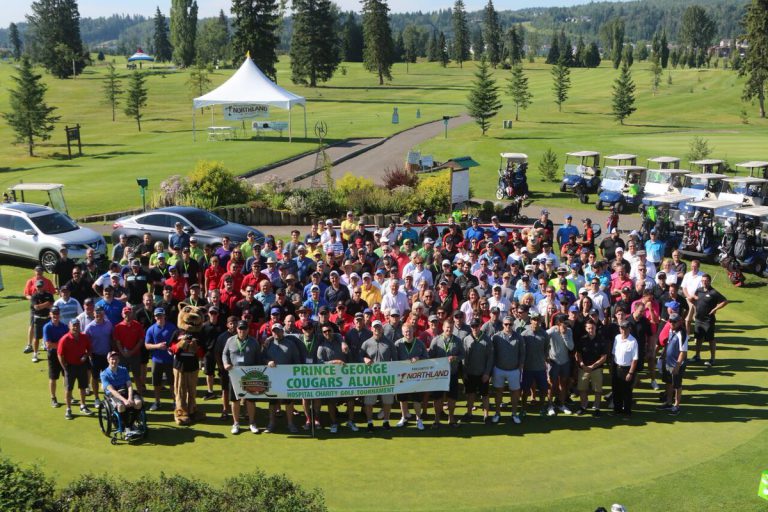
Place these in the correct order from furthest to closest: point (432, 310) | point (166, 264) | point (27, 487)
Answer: point (166, 264) < point (432, 310) < point (27, 487)

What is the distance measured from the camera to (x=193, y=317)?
464 inches

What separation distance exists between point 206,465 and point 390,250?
680 cm

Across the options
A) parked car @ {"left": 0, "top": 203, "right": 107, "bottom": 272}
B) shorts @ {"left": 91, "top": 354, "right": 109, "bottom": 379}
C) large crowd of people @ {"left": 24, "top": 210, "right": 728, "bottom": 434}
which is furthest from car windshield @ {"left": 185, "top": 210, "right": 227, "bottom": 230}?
shorts @ {"left": 91, "top": 354, "right": 109, "bottom": 379}

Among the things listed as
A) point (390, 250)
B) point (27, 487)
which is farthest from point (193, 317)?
point (390, 250)

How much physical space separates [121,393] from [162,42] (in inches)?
6391

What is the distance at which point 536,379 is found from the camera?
483 inches

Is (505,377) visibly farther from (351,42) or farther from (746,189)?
(351,42)

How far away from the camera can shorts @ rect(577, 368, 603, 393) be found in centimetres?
1227

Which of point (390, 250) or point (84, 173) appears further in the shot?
point (84, 173)

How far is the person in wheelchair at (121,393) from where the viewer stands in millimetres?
11055

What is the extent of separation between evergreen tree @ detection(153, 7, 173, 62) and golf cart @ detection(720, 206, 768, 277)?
154436 millimetres

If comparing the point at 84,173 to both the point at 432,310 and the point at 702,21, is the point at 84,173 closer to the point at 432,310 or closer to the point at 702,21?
the point at 432,310

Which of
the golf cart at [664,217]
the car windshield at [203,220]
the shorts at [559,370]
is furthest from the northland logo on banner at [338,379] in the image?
the golf cart at [664,217]

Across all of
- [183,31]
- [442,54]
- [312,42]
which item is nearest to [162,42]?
[183,31]
